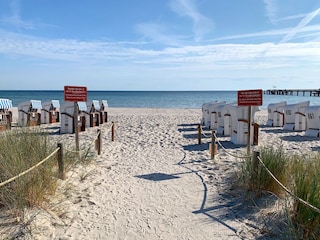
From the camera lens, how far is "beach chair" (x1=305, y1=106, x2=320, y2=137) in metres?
10.9

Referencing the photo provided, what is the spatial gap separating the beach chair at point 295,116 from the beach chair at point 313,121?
3.52 ft

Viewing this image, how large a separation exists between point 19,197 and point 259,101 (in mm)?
4928

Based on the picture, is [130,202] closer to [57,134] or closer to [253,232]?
[253,232]

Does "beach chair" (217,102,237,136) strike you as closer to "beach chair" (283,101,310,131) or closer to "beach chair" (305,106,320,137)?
"beach chair" (305,106,320,137)

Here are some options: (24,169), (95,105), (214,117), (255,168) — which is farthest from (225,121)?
(24,169)

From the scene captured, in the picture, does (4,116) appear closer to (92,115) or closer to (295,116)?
(92,115)

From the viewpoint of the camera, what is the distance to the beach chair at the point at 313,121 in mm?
10875

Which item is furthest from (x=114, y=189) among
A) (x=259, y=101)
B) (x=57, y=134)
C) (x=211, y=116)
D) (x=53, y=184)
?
(x=211, y=116)

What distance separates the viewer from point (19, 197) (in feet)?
11.6

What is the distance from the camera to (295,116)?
497 inches

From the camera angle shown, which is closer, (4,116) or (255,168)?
(255,168)

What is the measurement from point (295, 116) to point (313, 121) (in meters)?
1.48

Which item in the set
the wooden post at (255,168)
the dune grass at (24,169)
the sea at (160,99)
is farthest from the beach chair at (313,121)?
the sea at (160,99)

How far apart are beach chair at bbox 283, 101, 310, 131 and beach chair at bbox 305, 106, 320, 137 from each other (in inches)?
42.2
